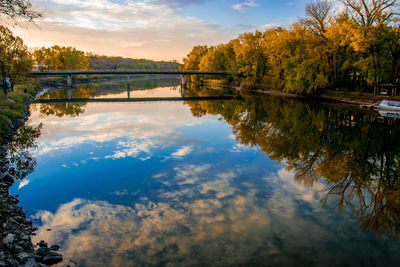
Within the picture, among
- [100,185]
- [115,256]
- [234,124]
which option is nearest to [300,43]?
[234,124]

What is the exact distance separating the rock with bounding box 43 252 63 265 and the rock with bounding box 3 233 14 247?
127cm

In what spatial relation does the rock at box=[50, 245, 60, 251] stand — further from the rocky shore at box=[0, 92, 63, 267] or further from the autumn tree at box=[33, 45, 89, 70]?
the autumn tree at box=[33, 45, 89, 70]

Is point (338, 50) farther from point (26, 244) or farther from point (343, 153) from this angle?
point (26, 244)

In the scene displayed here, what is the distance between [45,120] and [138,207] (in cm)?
2988

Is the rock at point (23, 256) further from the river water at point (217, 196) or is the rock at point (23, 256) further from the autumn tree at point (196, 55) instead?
the autumn tree at point (196, 55)

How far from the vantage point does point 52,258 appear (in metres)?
9.20

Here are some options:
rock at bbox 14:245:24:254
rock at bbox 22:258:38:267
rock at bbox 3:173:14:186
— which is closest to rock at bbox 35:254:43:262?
rock at bbox 22:258:38:267

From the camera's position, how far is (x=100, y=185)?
1588 centimetres

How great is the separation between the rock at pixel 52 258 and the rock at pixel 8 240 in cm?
127

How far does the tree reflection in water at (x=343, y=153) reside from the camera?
45.1 feet

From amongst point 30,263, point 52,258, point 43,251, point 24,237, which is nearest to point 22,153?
point 24,237

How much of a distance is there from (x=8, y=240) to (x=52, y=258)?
1.65 metres

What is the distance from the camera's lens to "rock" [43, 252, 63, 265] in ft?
29.8

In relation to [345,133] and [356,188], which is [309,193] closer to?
[356,188]
